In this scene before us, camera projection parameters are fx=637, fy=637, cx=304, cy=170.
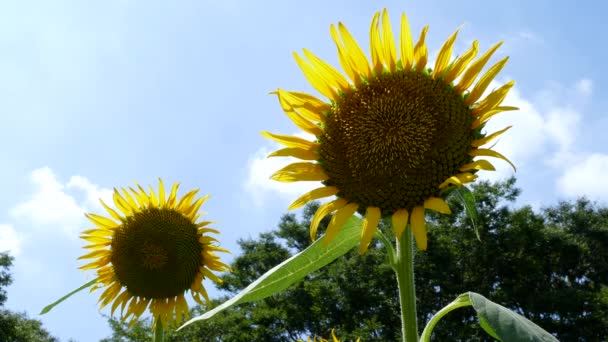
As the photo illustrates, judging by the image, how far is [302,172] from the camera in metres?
2.01

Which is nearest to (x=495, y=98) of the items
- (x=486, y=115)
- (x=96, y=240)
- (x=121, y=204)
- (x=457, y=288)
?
(x=486, y=115)

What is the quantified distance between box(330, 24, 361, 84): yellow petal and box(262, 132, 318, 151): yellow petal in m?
0.25

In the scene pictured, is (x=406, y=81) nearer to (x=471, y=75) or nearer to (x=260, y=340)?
(x=471, y=75)

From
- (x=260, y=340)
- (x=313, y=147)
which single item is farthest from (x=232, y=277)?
(x=313, y=147)

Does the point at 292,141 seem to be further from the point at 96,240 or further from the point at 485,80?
the point at 96,240

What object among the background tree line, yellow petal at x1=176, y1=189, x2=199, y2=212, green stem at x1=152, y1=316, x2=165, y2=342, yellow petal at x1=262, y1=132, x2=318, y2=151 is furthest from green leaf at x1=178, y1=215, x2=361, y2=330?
the background tree line

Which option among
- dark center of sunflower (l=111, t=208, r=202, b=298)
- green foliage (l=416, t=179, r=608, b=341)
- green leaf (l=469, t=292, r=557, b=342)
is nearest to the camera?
green leaf (l=469, t=292, r=557, b=342)

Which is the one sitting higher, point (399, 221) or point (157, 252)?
point (157, 252)

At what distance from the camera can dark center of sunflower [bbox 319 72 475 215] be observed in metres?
1.91

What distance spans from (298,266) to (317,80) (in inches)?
24.3

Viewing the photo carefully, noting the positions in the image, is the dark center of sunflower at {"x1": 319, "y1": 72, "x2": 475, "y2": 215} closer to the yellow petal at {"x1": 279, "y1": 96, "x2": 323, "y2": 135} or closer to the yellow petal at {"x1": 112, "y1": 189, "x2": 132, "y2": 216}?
the yellow petal at {"x1": 279, "y1": 96, "x2": 323, "y2": 135}

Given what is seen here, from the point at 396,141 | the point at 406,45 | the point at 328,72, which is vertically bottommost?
the point at 396,141

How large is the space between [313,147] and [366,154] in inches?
7.3

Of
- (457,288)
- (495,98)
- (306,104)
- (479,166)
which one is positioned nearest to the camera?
(479,166)
